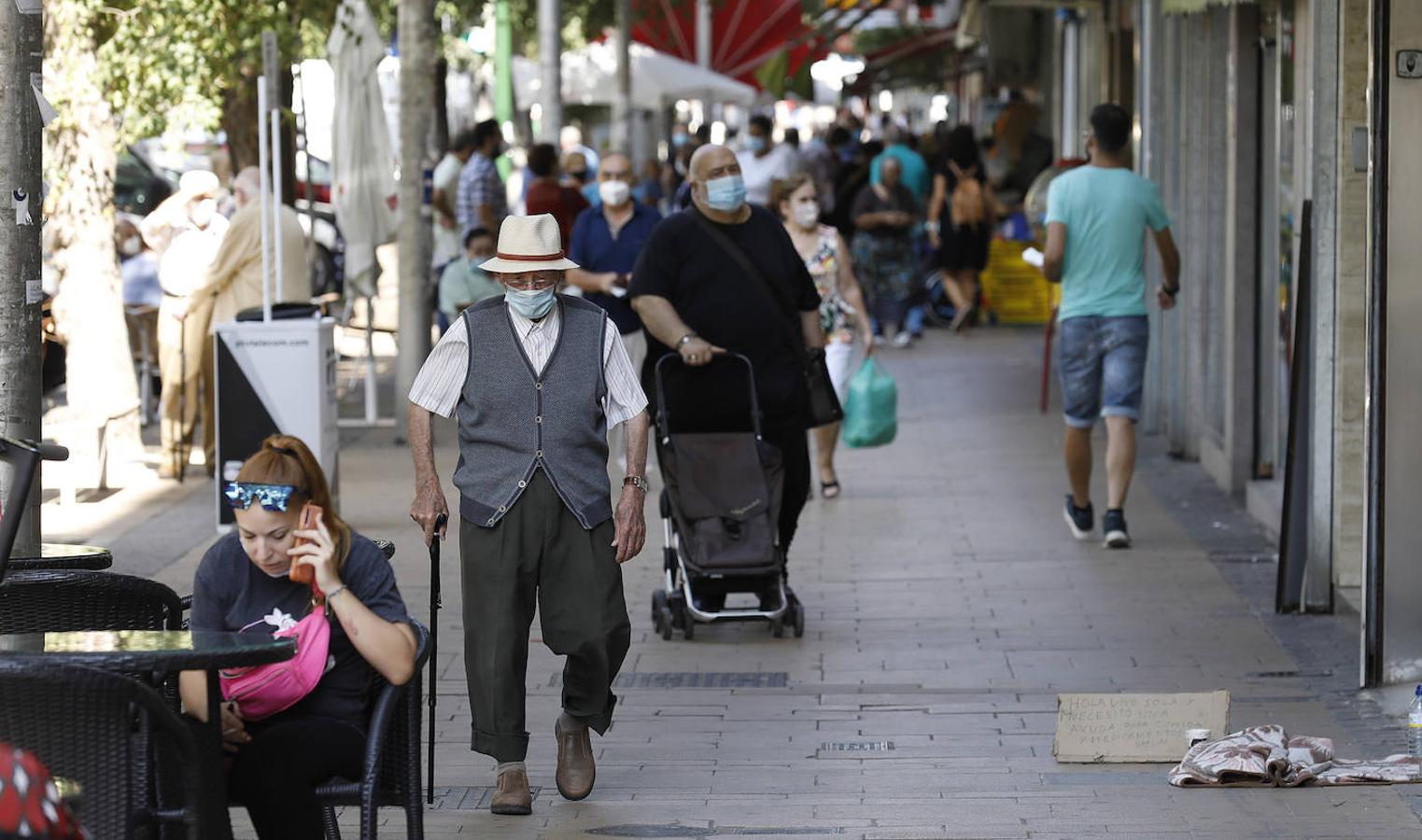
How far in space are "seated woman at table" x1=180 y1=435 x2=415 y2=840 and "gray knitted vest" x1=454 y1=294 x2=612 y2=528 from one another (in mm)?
1029

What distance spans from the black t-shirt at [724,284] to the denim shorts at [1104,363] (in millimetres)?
2123

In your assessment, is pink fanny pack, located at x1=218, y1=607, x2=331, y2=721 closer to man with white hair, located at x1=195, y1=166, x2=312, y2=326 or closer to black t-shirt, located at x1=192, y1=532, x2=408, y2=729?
black t-shirt, located at x1=192, y1=532, x2=408, y2=729

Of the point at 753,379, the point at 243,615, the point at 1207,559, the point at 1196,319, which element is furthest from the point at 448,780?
the point at 1196,319

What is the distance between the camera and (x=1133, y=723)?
6809 mm

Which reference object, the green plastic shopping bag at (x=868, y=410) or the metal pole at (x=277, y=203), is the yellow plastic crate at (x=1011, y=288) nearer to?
the green plastic shopping bag at (x=868, y=410)

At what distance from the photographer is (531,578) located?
20.3 feet

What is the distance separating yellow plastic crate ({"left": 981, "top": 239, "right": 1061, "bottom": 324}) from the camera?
905 inches

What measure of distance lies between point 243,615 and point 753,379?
364 centimetres

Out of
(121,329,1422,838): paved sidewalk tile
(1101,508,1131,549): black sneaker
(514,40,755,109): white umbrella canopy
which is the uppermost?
(514,40,755,109): white umbrella canopy

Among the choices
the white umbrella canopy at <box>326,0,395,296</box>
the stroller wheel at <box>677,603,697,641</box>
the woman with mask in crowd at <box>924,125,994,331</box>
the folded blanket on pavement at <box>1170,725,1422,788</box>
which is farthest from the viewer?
the woman with mask in crowd at <box>924,125,994,331</box>

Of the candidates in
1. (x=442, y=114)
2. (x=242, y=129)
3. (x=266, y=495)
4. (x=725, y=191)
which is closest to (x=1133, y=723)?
(x=725, y=191)

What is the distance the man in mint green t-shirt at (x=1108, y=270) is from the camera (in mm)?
10156

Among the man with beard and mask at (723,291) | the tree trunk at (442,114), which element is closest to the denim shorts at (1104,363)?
the man with beard and mask at (723,291)

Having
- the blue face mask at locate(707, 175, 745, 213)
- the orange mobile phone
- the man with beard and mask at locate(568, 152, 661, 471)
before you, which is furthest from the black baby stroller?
the man with beard and mask at locate(568, 152, 661, 471)
